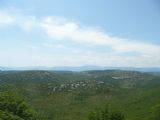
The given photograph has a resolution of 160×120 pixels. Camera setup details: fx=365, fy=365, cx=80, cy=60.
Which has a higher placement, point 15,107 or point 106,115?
point 15,107

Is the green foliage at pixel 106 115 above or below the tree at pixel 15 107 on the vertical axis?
below

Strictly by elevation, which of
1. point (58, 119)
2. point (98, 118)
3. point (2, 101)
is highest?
point (2, 101)

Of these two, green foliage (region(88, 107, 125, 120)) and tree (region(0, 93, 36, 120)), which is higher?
tree (region(0, 93, 36, 120))

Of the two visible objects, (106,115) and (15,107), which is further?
(106,115)

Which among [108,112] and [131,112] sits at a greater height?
[108,112]

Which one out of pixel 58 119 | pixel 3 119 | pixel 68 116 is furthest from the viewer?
pixel 68 116

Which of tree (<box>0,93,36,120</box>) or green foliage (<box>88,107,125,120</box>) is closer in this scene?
tree (<box>0,93,36,120</box>)

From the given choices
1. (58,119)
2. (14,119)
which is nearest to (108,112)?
(14,119)

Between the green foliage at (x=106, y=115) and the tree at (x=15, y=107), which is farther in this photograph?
the green foliage at (x=106, y=115)

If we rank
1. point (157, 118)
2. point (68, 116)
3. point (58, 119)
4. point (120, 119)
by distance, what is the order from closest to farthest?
point (120, 119), point (157, 118), point (58, 119), point (68, 116)

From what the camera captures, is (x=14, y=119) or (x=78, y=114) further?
(x=78, y=114)

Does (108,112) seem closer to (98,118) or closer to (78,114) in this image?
(98,118)
